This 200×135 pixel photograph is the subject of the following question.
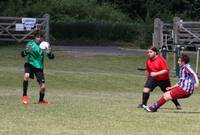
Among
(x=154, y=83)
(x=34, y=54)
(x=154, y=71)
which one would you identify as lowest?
(x=154, y=83)

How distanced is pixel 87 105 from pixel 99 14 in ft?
145

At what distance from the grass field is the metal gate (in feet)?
7.19

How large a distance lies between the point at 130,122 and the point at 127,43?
4251 cm

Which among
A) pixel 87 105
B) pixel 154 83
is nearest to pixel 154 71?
pixel 154 83

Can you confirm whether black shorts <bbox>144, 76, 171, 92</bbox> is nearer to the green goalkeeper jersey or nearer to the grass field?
the grass field

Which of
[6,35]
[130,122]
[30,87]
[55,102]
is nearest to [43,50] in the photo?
[55,102]

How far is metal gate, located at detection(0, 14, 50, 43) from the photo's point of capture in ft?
123

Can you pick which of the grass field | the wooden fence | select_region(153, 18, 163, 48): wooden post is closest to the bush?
the grass field

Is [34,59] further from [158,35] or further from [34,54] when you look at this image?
[158,35]

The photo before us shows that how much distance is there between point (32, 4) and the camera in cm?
5794

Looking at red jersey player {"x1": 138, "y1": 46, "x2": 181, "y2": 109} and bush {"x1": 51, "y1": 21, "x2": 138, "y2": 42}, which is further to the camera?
bush {"x1": 51, "y1": 21, "x2": 138, "y2": 42}

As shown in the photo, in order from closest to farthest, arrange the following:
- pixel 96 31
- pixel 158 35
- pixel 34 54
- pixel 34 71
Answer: pixel 34 54 < pixel 34 71 < pixel 158 35 < pixel 96 31

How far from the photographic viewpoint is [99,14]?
6191cm

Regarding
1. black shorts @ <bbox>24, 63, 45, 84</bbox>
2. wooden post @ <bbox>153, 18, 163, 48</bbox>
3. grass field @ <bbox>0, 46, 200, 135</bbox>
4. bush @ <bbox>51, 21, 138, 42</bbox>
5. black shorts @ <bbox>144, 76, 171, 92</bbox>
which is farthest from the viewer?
bush @ <bbox>51, 21, 138, 42</bbox>
